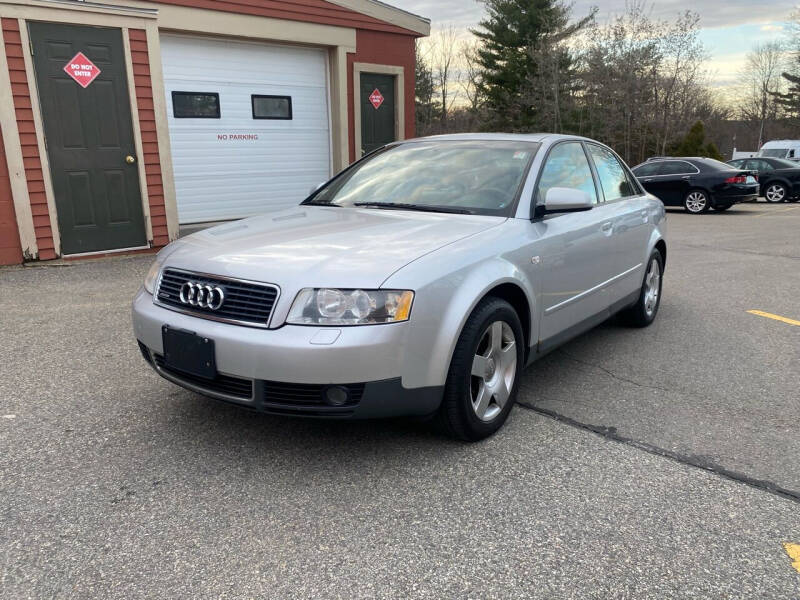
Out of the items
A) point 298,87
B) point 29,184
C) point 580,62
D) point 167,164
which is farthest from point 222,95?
point 580,62

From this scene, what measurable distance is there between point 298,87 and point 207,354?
889 cm

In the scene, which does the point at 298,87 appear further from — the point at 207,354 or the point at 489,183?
the point at 207,354

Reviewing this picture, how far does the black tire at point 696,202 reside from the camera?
15414mm

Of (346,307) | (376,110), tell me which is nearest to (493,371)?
(346,307)

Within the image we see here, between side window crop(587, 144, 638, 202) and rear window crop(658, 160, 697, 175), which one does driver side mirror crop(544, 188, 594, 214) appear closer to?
side window crop(587, 144, 638, 202)

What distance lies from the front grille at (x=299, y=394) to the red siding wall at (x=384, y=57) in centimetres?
909

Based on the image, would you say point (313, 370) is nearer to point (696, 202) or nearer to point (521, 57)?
point (696, 202)

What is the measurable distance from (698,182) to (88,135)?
44.0 ft

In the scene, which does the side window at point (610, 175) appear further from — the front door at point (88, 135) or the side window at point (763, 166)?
the side window at point (763, 166)

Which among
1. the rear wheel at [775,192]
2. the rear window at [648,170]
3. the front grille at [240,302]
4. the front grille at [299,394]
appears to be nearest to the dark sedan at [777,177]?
the rear wheel at [775,192]

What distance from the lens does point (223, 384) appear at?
9.05 feet

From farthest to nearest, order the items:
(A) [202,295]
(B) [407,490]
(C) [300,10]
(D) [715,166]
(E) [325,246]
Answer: (D) [715,166] → (C) [300,10] → (E) [325,246] → (A) [202,295] → (B) [407,490]

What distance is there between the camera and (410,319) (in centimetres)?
262

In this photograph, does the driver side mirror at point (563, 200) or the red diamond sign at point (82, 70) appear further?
the red diamond sign at point (82, 70)
